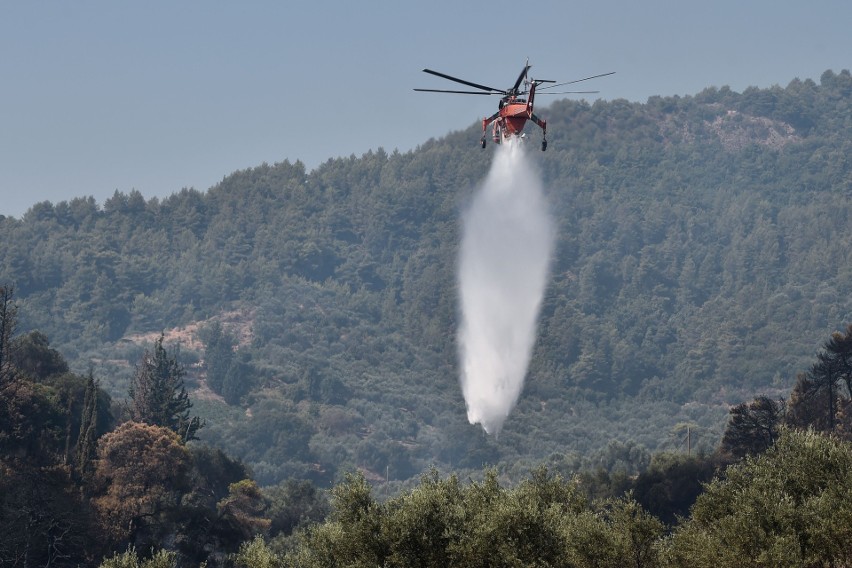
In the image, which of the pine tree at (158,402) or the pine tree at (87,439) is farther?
the pine tree at (158,402)

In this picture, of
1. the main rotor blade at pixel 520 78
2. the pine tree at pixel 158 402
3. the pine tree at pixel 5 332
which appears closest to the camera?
the main rotor blade at pixel 520 78

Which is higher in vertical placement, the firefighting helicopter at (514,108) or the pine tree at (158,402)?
the firefighting helicopter at (514,108)

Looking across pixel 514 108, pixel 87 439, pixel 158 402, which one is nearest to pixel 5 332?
pixel 87 439

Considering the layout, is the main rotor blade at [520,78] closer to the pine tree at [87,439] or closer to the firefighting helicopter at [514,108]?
the firefighting helicopter at [514,108]

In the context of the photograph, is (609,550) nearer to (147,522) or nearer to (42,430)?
(147,522)

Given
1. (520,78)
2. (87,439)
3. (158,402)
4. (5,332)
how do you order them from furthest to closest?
(158,402)
(5,332)
(87,439)
(520,78)

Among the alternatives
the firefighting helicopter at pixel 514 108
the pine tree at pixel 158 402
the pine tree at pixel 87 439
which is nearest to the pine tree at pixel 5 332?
the pine tree at pixel 87 439

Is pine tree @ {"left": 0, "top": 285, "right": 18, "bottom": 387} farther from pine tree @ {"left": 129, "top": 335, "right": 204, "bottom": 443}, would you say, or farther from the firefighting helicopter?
the firefighting helicopter

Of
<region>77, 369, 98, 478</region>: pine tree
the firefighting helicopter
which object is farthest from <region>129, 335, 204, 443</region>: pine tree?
the firefighting helicopter

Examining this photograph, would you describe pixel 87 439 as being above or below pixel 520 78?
below

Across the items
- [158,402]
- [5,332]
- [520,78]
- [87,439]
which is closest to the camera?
[520,78]

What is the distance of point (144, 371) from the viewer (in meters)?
162

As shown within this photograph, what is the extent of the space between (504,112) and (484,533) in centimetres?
2276

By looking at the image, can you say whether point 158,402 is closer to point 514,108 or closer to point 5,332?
point 5,332
